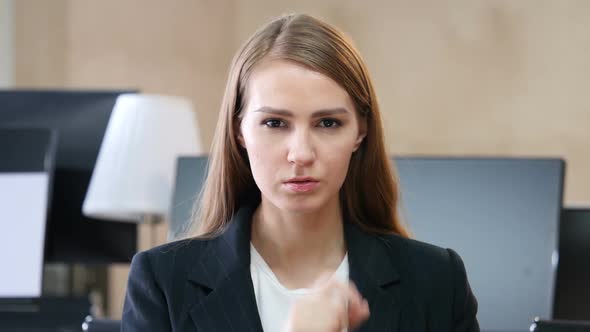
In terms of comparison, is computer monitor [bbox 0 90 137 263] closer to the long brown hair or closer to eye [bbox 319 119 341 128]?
the long brown hair

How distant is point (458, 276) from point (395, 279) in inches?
4.5

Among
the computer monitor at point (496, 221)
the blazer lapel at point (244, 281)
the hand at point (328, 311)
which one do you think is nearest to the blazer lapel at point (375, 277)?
the blazer lapel at point (244, 281)

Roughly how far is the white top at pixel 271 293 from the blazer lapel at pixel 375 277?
0.11 feet

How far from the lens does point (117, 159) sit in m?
3.65

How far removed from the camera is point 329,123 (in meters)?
1.72

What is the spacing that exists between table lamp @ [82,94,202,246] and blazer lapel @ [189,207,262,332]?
5.55 feet

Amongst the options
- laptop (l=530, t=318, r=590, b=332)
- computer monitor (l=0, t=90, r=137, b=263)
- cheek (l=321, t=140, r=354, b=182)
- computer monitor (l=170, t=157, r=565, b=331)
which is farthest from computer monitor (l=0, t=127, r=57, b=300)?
laptop (l=530, t=318, r=590, b=332)

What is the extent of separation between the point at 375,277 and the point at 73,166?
75.4 inches

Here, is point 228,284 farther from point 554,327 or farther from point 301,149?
point 554,327

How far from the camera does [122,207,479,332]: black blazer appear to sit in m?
1.75

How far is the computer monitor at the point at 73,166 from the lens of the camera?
3428mm

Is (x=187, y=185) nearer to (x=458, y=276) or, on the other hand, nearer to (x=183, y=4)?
(x=458, y=276)

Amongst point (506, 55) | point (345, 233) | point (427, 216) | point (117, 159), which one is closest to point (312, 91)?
point (345, 233)

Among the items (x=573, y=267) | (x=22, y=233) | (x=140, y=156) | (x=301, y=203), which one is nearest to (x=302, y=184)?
(x=301, y=203)
